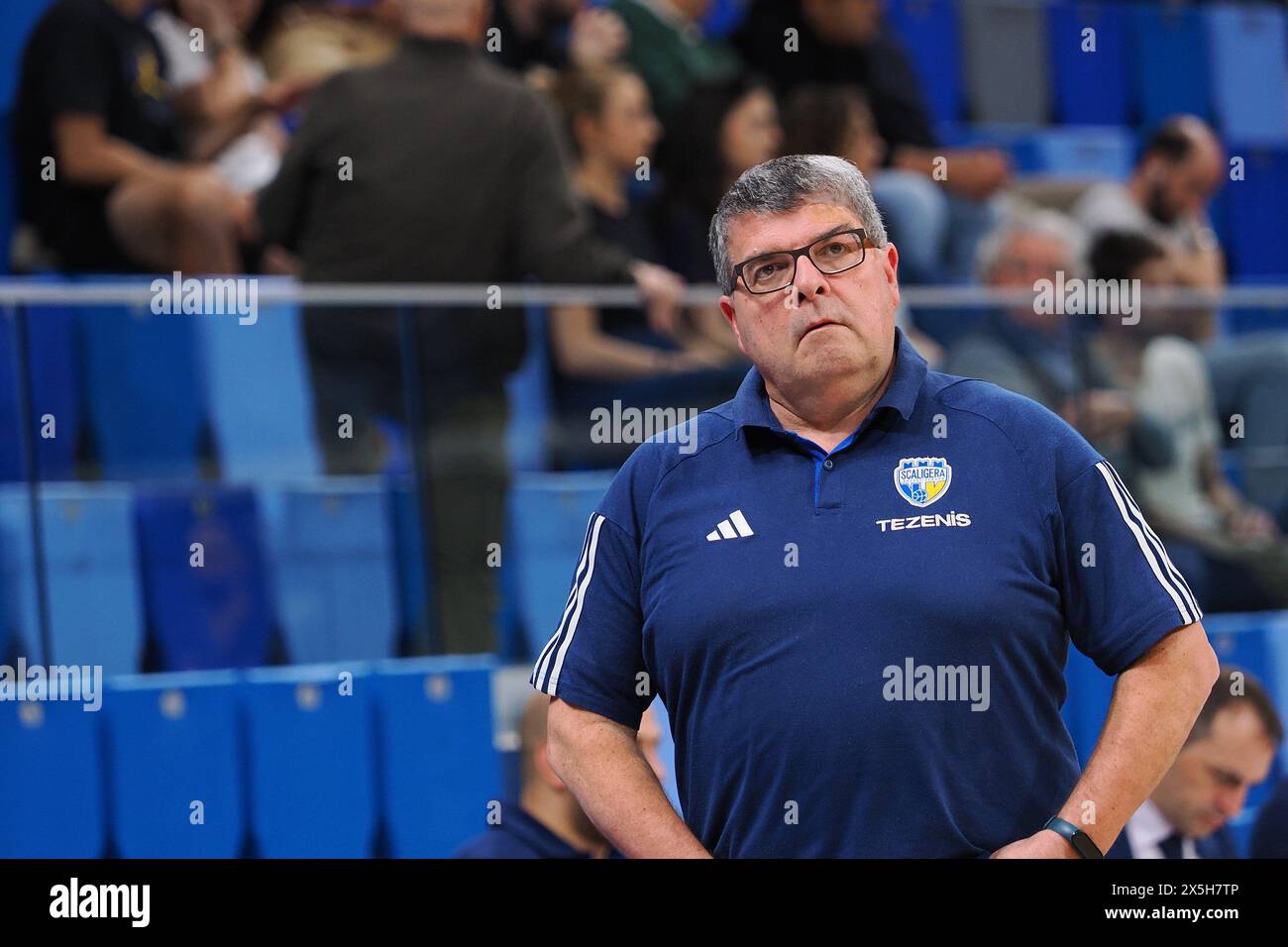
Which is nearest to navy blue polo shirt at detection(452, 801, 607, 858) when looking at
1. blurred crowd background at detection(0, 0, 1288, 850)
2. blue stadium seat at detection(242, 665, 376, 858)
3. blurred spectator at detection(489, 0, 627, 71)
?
blurred crowd background at detection(0, 0, 1288, 850)

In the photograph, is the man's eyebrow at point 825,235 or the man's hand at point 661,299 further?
the man's hand at point 661,299

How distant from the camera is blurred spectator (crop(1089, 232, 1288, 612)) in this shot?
4.04 m

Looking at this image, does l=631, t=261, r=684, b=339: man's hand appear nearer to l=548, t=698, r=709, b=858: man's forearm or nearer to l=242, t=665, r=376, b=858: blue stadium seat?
l=242, t=665, r=376, b=858: blue stadium seat

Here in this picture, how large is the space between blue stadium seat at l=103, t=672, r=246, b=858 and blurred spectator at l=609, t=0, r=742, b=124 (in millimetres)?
2091

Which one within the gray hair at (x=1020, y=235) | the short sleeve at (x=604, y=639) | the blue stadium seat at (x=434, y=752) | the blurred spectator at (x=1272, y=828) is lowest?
the blurred spectator at (x=1272, y=828)

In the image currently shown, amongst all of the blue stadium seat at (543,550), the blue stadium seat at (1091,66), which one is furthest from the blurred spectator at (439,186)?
the blue stadium seat at (1091,66)

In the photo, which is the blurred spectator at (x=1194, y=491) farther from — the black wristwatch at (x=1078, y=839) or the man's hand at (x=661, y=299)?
the black wristwatch at (x=1078, y=839)

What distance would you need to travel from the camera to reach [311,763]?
3.53m

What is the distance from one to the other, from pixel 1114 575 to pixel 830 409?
1.34ft

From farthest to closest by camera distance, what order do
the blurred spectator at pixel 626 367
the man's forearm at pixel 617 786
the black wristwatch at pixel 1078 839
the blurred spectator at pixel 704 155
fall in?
1. the blurred spectator at pixel 704 155
2. the blurred spectator at pixel 626 367
3. the man's forearm at pixel 617 786
4. the black wristwatch at pixel 1078 839

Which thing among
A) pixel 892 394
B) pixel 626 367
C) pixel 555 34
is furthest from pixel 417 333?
pixel 892 394

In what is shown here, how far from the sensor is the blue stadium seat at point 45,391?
3.53 m

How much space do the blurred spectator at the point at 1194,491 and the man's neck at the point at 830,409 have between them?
2000 millimetres

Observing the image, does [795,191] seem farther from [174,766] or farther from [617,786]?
[174,766]
